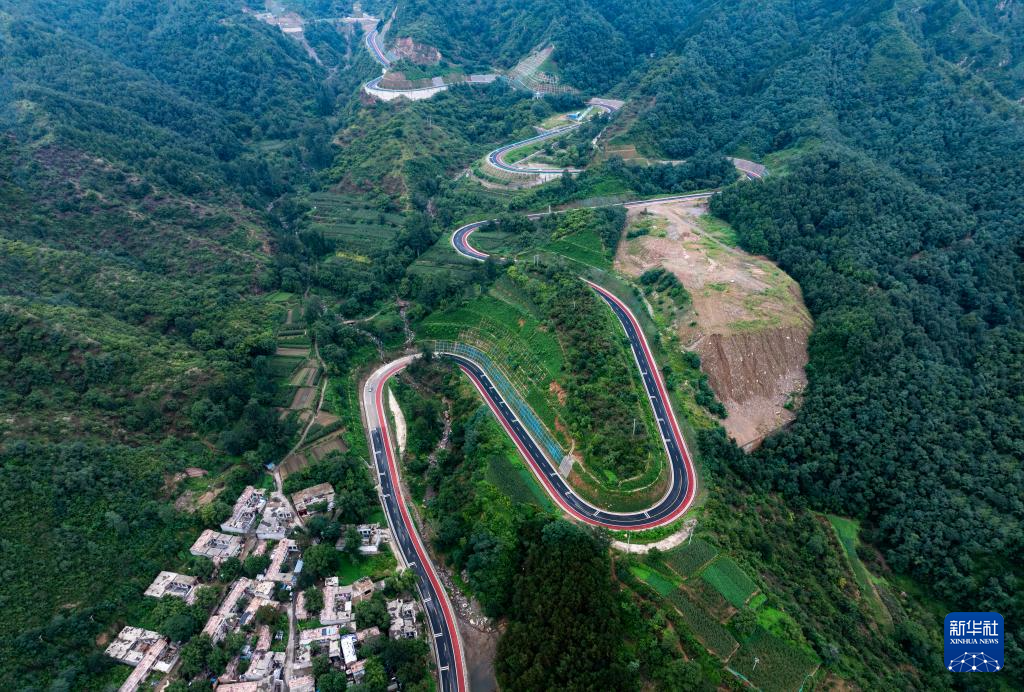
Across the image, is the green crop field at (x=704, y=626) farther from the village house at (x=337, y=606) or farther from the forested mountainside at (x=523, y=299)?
the village house at (x=337, y=606)

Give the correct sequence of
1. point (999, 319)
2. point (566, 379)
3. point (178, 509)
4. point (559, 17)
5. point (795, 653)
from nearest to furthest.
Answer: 1. point (795, 653)
2. point (178, 509)
3. point (566, 379)
4. point (999, 319)
5. point (559, 17)

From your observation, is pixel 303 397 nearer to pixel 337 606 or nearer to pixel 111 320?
pixel 111 320

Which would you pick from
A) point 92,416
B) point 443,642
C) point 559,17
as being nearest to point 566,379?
point 443,642

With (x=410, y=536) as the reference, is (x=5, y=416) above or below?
above

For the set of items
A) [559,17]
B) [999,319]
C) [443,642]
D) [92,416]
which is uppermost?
[559,17]

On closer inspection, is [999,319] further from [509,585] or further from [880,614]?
[509,585]

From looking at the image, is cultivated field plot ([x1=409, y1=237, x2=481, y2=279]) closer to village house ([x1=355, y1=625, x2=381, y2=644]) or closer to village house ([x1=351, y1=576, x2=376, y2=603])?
village house ([x1=351, y1=576, x2=376, y2=603])

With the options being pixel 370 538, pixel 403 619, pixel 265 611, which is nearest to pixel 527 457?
pixel 370 538
